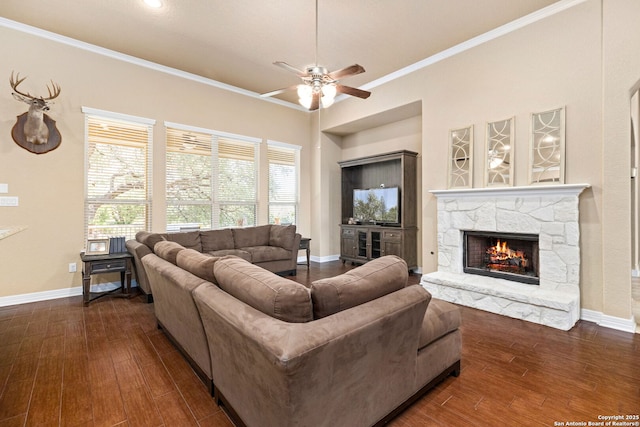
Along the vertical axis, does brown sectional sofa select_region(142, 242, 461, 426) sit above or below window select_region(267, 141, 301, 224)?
below

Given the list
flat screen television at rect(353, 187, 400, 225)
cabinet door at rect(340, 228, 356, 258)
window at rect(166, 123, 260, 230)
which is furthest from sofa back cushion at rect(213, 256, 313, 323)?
cabinet door at rect(340, 228, 356, 258)

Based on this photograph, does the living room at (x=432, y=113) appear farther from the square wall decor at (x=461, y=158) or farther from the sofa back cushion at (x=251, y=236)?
the sofa back cushion at (x=251, y=236)

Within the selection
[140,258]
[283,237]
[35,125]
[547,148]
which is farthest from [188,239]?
[547,148]

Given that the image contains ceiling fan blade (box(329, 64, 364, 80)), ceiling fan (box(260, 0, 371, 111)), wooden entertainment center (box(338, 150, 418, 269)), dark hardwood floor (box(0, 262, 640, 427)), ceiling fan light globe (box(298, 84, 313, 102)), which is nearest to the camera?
dark hardwood floor (box(0, 262, 640, 427))

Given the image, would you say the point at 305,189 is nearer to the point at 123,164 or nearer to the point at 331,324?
the point at 123,164

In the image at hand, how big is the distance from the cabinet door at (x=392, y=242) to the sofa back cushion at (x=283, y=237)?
166cm

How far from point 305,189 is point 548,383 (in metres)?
5.31

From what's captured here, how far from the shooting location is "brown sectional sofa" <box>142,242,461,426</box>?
1.19 m

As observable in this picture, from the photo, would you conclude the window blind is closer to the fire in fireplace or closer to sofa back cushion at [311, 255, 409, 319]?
sofa back cushion at [311, 255, 409, 319]

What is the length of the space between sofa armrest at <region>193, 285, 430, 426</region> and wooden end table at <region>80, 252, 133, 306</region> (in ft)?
8.89

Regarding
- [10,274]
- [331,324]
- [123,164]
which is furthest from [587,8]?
[10,274]

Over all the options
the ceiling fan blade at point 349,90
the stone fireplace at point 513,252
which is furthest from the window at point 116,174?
the stone fireplace at point 513,252

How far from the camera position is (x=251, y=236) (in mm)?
5320

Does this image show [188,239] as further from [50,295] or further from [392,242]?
[392,242]
